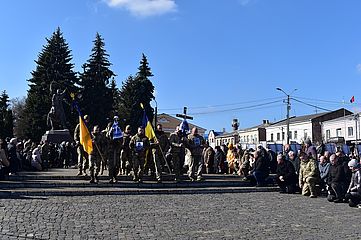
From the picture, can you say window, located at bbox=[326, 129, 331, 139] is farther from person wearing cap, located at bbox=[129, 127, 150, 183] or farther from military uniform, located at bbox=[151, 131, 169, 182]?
person wearing cap, located at bbox=[129, 127, 150, 183]

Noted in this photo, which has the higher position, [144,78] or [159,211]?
[144,78]

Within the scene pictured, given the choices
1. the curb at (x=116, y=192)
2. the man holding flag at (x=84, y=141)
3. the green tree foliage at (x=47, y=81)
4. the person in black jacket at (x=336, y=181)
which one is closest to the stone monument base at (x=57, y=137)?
the man holding flag at (x=84, y=141)

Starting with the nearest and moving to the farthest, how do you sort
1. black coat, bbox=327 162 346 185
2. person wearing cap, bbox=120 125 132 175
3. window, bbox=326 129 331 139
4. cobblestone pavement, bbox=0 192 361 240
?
cobblestone pavement, bbox=0 192 361 240 < black coat, bbox=327 162 346 185 < person wearing cap, bbox=120 125 132 175 < window, bbox=326 129 331 139

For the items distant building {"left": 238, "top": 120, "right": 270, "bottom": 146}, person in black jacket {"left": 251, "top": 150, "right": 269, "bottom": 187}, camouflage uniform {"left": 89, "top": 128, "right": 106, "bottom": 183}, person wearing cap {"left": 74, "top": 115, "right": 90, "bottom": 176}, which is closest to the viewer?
camouflage uniform {"left": 89, "top": 128, "right": 106, "bottom": 183}

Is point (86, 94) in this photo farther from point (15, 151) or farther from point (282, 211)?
point (282, 211)

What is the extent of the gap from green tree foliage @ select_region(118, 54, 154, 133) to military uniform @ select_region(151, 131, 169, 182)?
3719 cm

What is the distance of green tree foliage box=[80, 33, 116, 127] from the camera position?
50.7 m

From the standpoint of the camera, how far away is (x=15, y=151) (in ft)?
60.1

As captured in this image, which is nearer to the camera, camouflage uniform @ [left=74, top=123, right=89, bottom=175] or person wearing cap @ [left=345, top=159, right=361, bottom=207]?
person wearing cap @ [left=345, top=159, right=361, bottom=207]

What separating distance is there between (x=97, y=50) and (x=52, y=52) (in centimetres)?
539

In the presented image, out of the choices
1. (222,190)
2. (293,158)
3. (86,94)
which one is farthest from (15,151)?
(86,94)

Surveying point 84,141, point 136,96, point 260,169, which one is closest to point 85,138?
point 84,141

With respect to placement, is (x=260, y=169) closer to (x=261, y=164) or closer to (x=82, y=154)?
(x=261, y=164)

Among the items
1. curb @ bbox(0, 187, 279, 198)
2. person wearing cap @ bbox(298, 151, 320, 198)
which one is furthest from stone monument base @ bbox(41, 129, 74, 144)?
person wearing cap @ bbox(298, 151, 320, 198)
